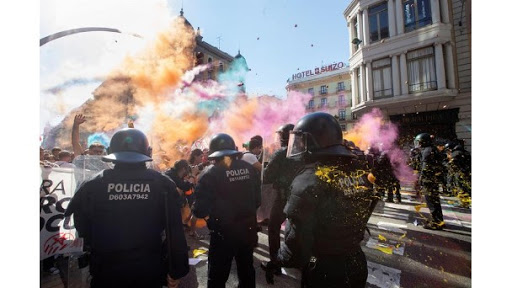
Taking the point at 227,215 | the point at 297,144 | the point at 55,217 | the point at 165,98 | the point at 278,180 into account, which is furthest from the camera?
the point at 165,98

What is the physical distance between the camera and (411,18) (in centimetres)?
746

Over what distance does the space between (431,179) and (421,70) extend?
312cm

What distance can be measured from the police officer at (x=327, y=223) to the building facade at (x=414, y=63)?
12.1 ft

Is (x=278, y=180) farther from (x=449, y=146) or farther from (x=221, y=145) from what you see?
(x=449, y=146)

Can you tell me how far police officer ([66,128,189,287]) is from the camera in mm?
1871

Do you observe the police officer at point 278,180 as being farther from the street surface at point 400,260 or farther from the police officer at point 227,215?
the police officer at point 227,215

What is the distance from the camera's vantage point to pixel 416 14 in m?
7.32

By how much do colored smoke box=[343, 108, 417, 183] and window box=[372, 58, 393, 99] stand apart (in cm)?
119

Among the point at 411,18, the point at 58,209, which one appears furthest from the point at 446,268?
the point at 411,18

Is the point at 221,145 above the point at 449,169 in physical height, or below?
above

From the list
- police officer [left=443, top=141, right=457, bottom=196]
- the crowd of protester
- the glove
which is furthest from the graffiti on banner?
police officer [left=443, top=141, right=457, bottom=196]

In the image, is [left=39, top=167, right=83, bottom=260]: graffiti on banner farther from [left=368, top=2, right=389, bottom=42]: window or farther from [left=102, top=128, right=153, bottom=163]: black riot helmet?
[left=368, top=2, right=389, bottom=42]: window

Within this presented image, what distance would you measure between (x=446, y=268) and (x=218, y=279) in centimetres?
336

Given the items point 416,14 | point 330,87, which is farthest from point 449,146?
point 330,87
